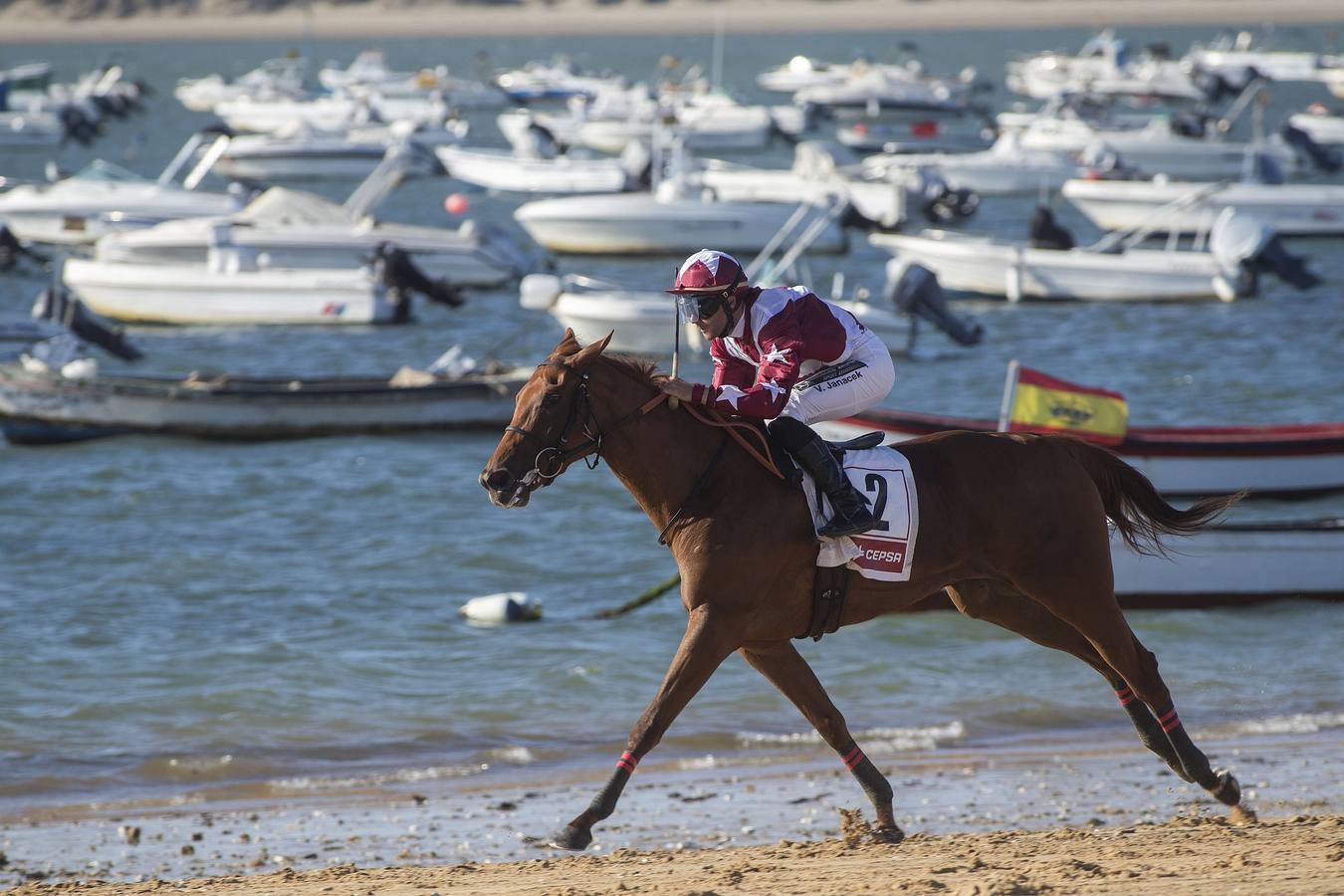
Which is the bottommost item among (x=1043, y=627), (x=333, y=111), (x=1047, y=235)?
(x=333, y=111)

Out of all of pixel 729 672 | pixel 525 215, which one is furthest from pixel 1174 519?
pixel 525 215

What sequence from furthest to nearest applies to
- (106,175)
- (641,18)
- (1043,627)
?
(641,18) < (106,175) < (1043,627)

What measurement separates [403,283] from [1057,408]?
17.7 meters

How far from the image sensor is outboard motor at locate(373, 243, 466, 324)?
32031 mm

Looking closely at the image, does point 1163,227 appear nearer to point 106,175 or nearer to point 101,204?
point 101,204

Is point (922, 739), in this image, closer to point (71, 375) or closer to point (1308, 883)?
point (1308, 883)

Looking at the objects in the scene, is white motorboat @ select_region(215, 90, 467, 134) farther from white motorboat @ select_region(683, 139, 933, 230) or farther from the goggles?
the goggles

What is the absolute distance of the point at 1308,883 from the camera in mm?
7141

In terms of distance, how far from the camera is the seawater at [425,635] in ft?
40.6

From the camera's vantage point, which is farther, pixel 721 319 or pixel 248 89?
pixel 248 89

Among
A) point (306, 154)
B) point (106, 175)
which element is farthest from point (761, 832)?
point (306, 154)

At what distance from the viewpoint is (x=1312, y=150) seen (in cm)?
5491

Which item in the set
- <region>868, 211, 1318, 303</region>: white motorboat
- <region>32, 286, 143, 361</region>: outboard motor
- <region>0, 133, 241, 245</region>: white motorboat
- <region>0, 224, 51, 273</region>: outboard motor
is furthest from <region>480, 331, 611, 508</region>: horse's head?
<region>0, 133, 241, 245</region>: white motorboat

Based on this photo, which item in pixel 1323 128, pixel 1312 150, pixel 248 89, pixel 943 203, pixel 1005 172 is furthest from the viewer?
pixel 248 89
